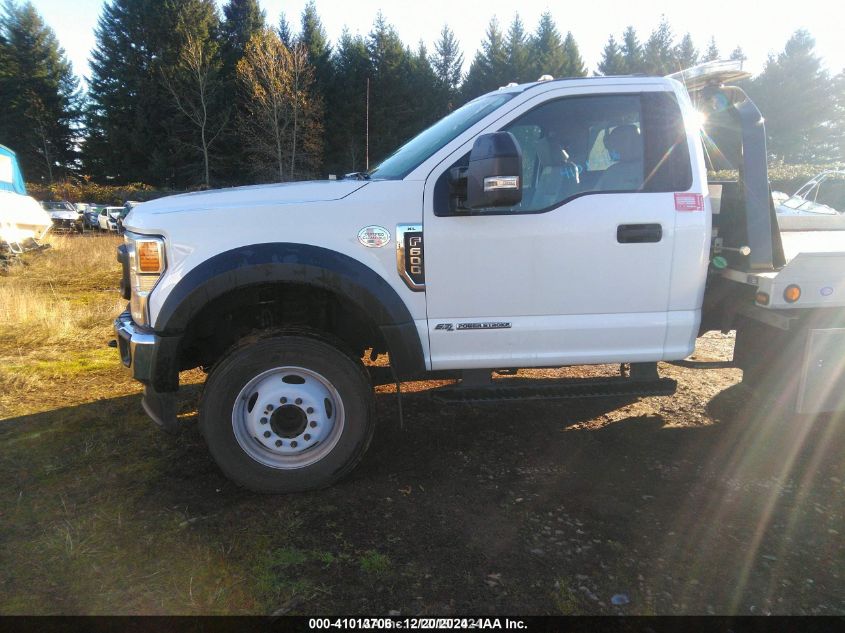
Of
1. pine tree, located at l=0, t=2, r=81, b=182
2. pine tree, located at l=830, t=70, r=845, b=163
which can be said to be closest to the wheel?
pine tree, located at l=0, t=2, r=81, b=182

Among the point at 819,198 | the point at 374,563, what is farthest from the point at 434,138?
the point at 819,198

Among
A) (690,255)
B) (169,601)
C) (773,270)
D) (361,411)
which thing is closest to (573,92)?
(690,255)

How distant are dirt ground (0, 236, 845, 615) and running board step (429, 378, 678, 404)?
50cm

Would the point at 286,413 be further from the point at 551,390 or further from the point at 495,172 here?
the point at 495,172

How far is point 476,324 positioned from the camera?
3373 millimetres

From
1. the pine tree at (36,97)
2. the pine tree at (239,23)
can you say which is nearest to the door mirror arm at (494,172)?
the pine tree at (239,23)

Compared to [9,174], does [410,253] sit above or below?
below

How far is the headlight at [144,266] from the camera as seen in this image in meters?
3.13

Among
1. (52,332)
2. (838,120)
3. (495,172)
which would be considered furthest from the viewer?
(838,120)

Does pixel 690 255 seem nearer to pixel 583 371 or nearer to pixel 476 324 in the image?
pixel 476 324

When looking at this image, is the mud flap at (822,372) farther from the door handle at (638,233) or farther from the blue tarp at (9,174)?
the blue tarp at (9,174)

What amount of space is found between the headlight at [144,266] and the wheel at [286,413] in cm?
57

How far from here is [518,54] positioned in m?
53.7

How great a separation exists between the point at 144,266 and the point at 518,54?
57.5m
